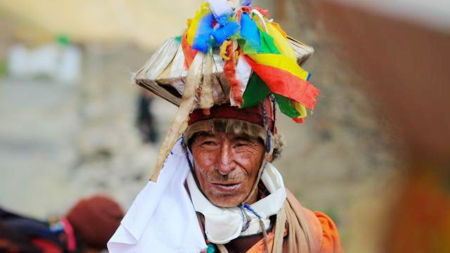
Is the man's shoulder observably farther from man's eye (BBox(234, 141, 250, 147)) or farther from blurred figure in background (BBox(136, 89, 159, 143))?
blurred figure in background (BBox(136, 89, 159, 143))

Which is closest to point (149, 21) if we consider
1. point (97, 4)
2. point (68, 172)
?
point (97, 4)

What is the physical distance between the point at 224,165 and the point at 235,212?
0.69ft

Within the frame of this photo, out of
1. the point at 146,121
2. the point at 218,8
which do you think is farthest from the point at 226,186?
the point at 146,121

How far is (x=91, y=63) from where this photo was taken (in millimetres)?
7254

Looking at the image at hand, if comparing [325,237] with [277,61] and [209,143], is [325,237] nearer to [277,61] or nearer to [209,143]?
[209,143]

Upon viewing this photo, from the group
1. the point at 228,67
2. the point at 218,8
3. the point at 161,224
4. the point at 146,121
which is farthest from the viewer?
the point at 146,121

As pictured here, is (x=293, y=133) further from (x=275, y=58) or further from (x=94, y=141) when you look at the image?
(x=94, y=141)

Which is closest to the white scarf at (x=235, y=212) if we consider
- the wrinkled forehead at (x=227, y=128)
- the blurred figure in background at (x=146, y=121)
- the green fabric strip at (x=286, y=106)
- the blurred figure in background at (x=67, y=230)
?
the wrinkled forehead at (x=227, y=128)

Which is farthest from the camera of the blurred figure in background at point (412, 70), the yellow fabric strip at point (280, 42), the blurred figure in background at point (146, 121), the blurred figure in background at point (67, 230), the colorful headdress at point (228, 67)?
the blurred figure in background at point (146, 121)

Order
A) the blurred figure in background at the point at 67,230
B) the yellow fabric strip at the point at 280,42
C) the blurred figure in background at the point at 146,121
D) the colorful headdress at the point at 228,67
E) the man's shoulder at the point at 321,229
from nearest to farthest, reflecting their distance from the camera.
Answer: the colorful headdress at the point at 228,67, the yellow fabric strip at the point at 280,42, the man's shoulder at the point at 321,229, the blurred figure in background at the point at 67,230, the blurred figure in background at the point at 146,121

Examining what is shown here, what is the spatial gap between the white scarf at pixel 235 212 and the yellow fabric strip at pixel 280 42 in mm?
571

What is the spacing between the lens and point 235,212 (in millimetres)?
2617

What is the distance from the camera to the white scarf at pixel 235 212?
2.56 meters

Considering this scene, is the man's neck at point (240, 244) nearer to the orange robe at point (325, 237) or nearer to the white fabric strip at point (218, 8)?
the orange robe at point (325, 237)
